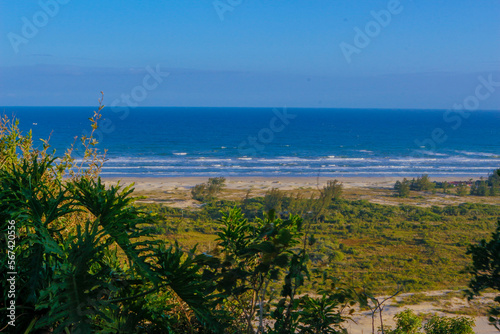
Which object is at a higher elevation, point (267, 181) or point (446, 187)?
point (267, 181)

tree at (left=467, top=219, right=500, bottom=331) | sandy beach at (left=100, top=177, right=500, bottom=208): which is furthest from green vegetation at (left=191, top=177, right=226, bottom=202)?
tree at (left=467, top=219, right=500, bottom=331)

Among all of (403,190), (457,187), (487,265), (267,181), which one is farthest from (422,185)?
(487,265)

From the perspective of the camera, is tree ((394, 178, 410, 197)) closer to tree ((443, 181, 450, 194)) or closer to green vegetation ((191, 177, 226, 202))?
tree ((443, 181, 450, 194))

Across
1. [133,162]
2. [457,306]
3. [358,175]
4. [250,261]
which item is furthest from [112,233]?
[133,162]

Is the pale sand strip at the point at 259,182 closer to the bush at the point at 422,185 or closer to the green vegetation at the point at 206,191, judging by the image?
the bush at the point at 422,185

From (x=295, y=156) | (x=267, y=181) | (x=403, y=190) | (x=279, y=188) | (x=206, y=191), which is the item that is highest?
(x=295, y=156)

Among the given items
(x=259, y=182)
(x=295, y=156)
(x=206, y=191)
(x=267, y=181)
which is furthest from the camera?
(x=295, y=156)

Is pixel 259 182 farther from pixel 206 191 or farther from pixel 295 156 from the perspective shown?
pixel 295 156

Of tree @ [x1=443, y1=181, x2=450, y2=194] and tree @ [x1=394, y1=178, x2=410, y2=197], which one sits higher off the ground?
tree @ [x1=443, y1=181, x2=450, y2=194]

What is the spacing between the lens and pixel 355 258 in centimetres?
1327

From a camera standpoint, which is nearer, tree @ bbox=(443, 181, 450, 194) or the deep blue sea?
tree @ bbox=(443, 181, 450, 194)

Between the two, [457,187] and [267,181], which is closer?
[457,187]

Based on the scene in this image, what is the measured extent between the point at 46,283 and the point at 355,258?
1261 cm

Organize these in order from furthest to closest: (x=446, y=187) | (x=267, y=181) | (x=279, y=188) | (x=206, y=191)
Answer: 1. (x=267, y=181)
2. (x=446, y=187)
3. (x=279, y=188)
4. (x=206, y=191)
